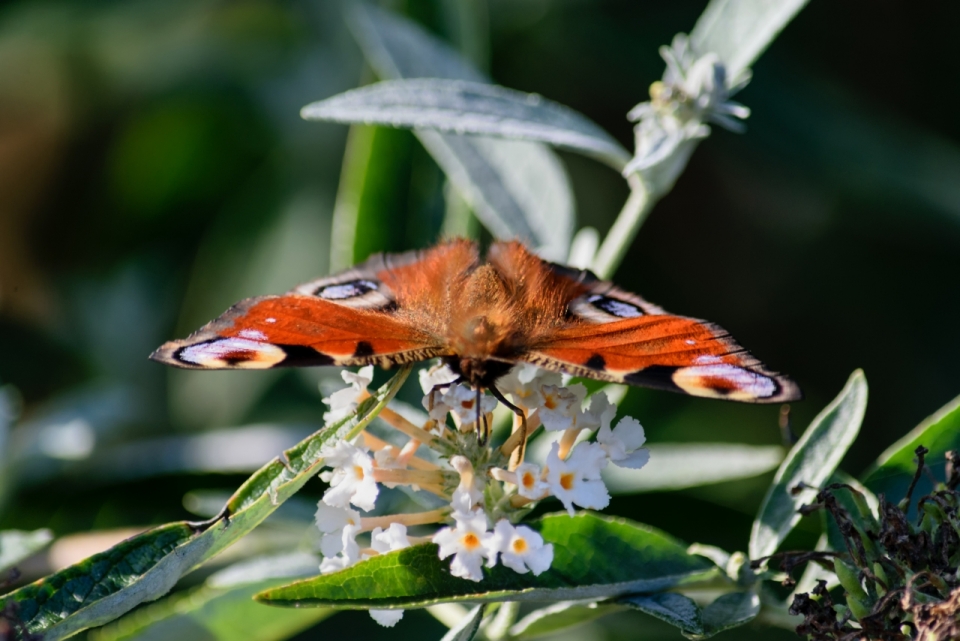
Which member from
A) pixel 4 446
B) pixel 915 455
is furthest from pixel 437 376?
pixel 4 446

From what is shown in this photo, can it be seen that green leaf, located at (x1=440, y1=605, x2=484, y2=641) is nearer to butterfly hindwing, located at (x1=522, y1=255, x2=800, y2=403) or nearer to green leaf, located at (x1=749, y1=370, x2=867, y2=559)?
butterfly hindwing, located at (x1=522, y1=255, x2=800, y2=403)

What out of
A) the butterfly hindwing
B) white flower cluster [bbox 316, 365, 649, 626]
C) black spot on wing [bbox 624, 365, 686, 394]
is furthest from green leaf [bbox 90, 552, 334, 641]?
black spot on wing [bbox 624, 365, 686, 394]

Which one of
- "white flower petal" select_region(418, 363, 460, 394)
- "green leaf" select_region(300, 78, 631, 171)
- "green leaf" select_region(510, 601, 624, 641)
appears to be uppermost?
"green leaf" select_region(300, 78, 631, 171)

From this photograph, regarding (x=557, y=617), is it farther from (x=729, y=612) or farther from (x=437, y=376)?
(x=437, y=376)

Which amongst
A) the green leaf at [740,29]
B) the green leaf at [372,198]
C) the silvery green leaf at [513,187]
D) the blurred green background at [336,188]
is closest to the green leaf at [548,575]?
the silvery green leaf at [513,187]

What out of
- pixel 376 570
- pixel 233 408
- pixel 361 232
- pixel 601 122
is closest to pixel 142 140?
pixel 233 408

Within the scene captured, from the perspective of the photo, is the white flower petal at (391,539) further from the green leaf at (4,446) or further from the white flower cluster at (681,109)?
the green leaf at (4,446)
